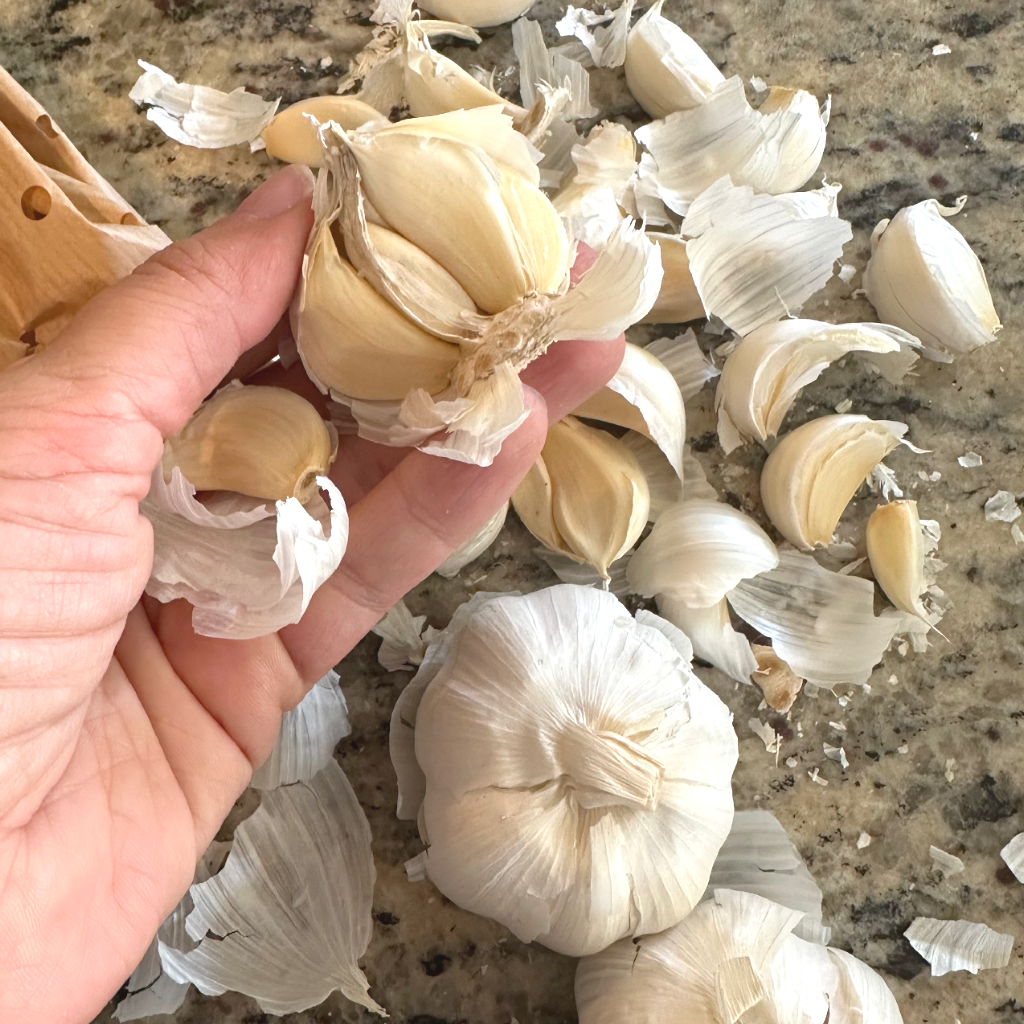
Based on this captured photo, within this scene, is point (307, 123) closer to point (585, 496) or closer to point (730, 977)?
point (585, 496)

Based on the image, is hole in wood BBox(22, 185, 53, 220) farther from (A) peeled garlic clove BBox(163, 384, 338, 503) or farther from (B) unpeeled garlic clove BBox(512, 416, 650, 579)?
(B) unpeeled garlic clove BBox(512, 416, 650, 579)

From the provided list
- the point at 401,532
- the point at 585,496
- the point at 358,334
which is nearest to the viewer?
the point at 358,334

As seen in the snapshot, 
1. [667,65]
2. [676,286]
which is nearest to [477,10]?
[667,65]

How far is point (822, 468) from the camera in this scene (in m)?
0.77

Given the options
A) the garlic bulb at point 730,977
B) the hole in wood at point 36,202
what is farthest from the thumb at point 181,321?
the garlic bulb at point 730,977

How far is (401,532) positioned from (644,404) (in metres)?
0.23

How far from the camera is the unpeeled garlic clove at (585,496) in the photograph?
732mm

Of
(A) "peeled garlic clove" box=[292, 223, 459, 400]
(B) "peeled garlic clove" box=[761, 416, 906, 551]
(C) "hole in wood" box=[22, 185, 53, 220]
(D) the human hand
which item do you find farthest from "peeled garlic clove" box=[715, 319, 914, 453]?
(C) "hole in wood" box=[22, 185, 53, 220]

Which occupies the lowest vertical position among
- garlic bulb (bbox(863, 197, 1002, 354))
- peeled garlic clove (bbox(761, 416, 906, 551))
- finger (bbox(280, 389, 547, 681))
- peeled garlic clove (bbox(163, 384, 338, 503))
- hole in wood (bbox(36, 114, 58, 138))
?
peeled garlic clove (bbox(761, 416, 906, 551))

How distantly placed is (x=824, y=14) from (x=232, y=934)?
1007 millimetres

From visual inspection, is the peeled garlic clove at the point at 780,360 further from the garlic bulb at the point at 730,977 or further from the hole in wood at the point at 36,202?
the hole in wood at the point at 36,202

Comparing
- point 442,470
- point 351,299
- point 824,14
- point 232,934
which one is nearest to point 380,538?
point 442,470

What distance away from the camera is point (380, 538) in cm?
62

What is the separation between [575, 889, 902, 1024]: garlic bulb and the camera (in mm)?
634
